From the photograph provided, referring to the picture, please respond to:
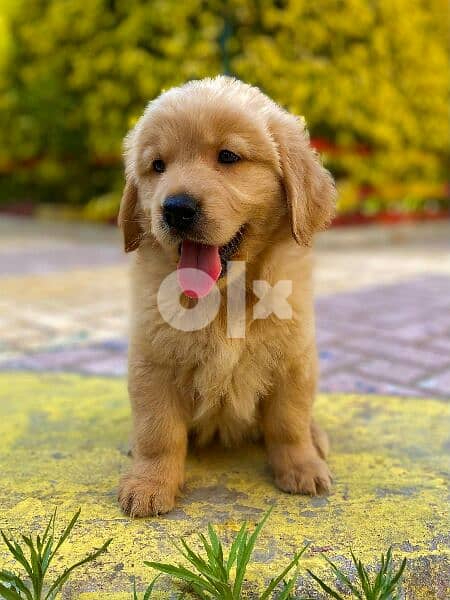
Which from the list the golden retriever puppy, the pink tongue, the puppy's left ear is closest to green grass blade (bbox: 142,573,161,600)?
the golden retriever puppy

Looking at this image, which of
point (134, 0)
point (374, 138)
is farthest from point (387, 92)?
point (134, 0)

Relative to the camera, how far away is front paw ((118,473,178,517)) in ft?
6.48

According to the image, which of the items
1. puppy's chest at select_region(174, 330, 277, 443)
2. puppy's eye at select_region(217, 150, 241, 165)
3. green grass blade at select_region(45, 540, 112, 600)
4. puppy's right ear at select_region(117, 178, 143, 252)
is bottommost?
green grass blade at select_region(45, 540, 112, 600)

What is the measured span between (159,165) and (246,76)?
707 cm

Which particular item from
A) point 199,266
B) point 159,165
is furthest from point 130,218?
point 199,266

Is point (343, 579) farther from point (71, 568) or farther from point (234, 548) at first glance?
point (71, 568)

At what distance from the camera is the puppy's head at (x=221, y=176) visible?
75.7 inches

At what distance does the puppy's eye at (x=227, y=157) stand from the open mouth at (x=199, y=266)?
0.21 meters

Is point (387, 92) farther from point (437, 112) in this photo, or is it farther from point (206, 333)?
point (206, 333)

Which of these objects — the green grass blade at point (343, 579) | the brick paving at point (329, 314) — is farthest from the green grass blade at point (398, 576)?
the brick paving at point (329, 314)

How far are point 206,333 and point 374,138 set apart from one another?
32.5 feet

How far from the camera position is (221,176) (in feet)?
6.48

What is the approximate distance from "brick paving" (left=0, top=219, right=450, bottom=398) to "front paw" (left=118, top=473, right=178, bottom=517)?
4.76 ft

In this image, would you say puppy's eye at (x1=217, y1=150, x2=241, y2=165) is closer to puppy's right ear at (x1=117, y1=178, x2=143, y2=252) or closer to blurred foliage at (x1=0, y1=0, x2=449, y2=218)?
puppy's right ear at (x1=117, y1=178, x2=143, y2=252)
